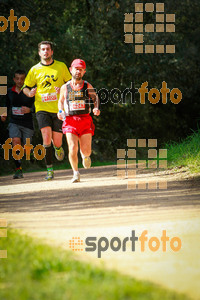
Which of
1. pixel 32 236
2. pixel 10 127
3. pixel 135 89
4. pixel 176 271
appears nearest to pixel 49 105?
pixel 10 127

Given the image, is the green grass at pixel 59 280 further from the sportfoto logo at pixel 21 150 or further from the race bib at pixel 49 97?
the sportfoto logo at pixel 21 150

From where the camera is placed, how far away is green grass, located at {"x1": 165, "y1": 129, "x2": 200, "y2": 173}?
10815 millimetres

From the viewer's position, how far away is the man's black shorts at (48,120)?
35.0 ft

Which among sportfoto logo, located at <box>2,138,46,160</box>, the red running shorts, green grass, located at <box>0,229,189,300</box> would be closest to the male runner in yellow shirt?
A: the red running shorts

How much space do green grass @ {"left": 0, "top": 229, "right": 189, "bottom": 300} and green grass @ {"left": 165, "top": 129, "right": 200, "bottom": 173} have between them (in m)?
5.94

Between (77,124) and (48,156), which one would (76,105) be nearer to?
(77,124)

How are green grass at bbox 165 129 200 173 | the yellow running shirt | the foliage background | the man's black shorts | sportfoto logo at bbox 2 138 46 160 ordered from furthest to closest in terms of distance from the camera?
the foliage background, sportfoto logo at bbox 2 138 46 160, green grass at bbox 165 129 200 173, the man's black shorts, the yellow running shirt

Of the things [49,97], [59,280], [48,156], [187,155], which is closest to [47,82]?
[49,97]

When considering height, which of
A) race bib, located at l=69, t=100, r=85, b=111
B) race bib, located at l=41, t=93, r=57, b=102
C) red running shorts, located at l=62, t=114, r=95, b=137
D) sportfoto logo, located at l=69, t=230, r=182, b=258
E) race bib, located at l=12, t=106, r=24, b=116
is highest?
race bib, located at l=41, t=93, r=57, b=102

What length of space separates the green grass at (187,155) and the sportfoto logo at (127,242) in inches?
202

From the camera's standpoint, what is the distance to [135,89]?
832 inches

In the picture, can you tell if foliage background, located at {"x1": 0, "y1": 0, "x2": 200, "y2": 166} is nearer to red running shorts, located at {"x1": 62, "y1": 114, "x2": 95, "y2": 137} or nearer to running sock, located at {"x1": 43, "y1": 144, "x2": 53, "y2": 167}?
running sock, located at {"x1": 43, "y1": 144, "x2": 53, "y2": 167}

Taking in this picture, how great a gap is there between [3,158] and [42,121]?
7.12m

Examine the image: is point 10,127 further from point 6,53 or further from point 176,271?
point 176,271
